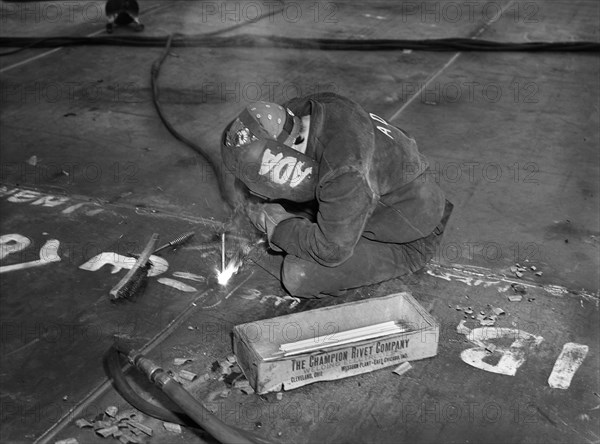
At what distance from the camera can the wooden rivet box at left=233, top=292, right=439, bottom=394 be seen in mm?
3576

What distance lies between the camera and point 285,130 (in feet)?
12.8

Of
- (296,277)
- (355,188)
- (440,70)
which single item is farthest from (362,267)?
(440,70)

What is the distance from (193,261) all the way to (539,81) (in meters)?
4.45

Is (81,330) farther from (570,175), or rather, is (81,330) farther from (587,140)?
→ (587,140)

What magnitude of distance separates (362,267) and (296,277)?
37 cm

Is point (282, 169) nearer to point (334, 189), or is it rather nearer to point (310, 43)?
point (334, 189)

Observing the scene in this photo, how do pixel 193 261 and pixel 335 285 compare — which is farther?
pixel 193 261

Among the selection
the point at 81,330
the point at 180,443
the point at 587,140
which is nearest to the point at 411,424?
the point at 180,443

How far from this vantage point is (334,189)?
375cm

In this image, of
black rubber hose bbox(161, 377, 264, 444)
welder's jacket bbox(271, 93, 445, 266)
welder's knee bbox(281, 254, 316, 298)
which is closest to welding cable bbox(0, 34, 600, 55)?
welder's jacket bbox(271, 93, 445, 266)

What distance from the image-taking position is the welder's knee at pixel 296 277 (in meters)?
4.23

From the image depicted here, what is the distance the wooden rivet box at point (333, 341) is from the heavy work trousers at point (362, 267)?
0.33 m

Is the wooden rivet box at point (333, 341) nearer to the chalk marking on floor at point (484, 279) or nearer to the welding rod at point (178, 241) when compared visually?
the chalk marking on floor at point (484, 279)

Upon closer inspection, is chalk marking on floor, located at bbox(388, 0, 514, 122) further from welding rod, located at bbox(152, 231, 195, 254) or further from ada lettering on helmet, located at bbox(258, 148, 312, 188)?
ada lettering on helmet, located at bbox(258, 148, 312, 188)
